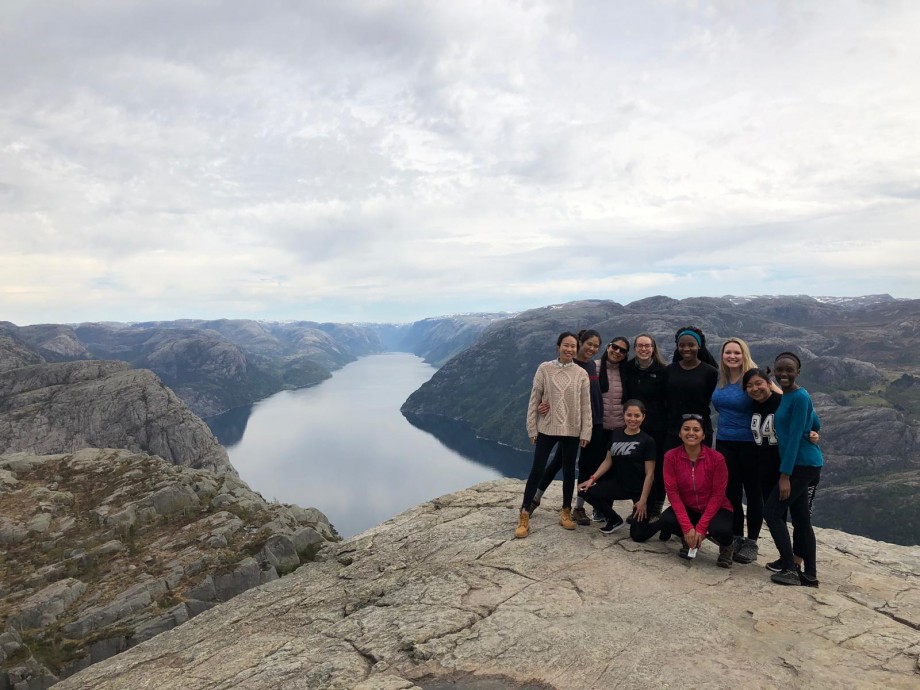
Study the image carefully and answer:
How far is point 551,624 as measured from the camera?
8.63m

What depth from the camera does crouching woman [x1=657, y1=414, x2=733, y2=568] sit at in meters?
10.4

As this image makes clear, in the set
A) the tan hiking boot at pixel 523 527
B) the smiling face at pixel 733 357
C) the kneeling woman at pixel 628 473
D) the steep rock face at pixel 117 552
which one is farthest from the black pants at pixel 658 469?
the steep rock face at pixel 117 552

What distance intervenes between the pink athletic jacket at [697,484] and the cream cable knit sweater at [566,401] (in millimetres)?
2050

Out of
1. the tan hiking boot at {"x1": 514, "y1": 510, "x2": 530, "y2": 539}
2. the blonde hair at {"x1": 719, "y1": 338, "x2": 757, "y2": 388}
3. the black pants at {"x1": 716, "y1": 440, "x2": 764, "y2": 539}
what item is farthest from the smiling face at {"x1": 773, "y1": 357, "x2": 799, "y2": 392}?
the tan hiking boot at {"x1": 514, "y1": 510, "x2": 530, "y2": 539}

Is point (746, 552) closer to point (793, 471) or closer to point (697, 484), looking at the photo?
point (697, 484)

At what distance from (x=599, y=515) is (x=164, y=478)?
24542mm

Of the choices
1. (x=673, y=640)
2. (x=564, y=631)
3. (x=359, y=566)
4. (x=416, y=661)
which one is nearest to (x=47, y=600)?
(x=359, y=566)

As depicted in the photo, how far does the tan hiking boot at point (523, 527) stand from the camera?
12.6 m

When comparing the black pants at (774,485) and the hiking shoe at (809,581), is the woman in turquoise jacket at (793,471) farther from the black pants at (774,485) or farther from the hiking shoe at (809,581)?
the black pants at (774,485)

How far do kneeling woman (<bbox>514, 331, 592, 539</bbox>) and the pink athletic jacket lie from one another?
206cm

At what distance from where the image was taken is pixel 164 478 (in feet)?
86.7

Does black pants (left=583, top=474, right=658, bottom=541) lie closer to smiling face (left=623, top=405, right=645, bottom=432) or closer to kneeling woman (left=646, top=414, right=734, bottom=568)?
kneeling woman (left=646, top=414, right=734, bottom=568)

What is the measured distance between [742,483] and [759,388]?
2.51 metres

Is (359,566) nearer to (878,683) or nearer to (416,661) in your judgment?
(416,661)
